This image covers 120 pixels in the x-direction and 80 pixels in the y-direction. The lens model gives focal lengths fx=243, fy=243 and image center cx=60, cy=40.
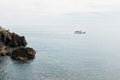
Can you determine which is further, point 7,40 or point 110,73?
point 7,40

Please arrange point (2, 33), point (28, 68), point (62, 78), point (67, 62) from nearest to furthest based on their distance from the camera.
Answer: point (62, 78)
point (28, 68)
point (67, 62)
point (2, 33)

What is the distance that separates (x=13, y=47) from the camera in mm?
156750

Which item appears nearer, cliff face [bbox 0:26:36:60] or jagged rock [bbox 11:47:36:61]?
jagged rock [bbox 11:47:36:61]

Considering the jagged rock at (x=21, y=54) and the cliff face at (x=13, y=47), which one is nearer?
the jagged rock at (x=21, y=54)

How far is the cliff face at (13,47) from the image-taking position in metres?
122

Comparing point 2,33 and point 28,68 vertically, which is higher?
point 2,33

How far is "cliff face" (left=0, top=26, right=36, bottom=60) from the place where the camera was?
399ft

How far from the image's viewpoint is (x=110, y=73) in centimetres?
9981

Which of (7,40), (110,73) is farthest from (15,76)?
(7,40)

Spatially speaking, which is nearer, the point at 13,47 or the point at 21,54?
the point at 21,54

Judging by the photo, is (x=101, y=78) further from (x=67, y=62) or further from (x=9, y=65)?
(x=9, y=65)

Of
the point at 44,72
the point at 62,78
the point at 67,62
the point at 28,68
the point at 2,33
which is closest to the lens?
the point at 62,78

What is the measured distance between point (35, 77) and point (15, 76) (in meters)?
7.64

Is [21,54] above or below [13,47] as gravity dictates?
above
